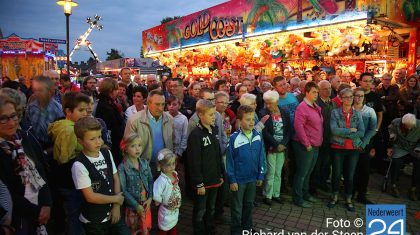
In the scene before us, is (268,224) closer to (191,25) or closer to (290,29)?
(290,29)

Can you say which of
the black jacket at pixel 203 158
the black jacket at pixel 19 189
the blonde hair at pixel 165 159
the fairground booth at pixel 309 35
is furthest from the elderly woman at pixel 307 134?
the fairground booth at pixel 309 35

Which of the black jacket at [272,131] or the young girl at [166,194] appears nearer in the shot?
the young girl at [166,194]

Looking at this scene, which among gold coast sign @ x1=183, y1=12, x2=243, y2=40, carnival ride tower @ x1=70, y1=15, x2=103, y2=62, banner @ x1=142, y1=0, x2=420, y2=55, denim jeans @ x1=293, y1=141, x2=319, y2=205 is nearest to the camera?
denim jeans @ x1=293, y1=141, x2=319, y2=205

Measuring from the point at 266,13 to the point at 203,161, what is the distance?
9181mm

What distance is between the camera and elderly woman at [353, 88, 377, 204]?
4477 mm

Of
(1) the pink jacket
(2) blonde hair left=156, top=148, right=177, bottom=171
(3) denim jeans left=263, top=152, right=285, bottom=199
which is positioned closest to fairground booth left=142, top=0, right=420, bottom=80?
(1) the pink jacket

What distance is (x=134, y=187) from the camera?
2.97 metres

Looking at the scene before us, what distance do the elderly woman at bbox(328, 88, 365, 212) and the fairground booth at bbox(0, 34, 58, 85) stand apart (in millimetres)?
18207

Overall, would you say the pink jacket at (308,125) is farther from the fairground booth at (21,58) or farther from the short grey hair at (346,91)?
the fairground booth at (21,58)

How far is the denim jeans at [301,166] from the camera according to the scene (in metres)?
4.45

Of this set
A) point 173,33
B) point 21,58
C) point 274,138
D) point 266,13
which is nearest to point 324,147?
point 274,138

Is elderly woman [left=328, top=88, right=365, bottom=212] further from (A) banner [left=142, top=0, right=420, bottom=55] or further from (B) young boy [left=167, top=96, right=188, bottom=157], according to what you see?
(A) banner [left=142, top=0, right=420, bottom=55]

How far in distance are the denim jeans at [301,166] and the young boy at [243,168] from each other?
1125mm

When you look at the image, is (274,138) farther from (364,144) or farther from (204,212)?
(204,212)
